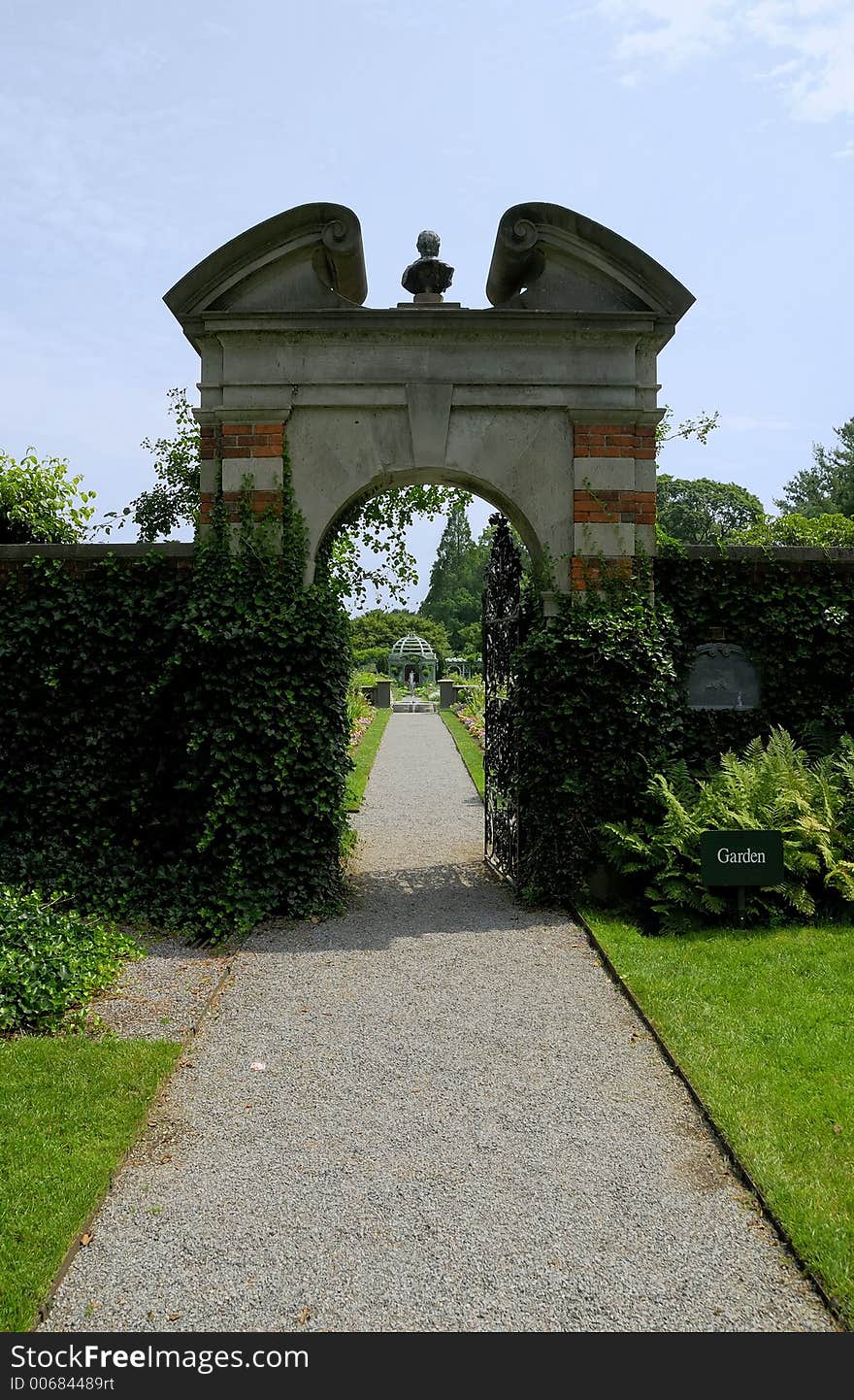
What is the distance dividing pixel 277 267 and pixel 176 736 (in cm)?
385

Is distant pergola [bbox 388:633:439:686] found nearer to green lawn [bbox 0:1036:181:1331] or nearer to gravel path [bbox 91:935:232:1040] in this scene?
gravel path [bbox 91:935:232:1040]

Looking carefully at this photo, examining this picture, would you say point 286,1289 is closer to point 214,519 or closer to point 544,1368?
point 544,1368

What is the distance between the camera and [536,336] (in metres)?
8.01

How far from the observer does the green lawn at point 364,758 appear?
12857 mm

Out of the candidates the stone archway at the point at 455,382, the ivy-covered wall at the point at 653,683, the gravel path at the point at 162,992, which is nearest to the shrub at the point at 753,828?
the ivy-covered wall at the point at 653,683

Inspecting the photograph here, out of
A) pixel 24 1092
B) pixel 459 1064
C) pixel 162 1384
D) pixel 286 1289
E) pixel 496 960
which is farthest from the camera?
pixel 496 960

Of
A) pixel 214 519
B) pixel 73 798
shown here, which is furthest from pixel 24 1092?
pixel 214 519

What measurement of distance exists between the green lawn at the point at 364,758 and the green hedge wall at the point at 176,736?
94 cm

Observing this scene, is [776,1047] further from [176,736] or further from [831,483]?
[831,483]

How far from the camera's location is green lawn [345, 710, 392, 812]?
12857 mm

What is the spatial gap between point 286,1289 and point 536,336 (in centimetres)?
697

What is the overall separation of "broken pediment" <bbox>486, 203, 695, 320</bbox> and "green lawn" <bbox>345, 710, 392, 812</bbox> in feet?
14.6

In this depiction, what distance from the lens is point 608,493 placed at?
8086 millimetres

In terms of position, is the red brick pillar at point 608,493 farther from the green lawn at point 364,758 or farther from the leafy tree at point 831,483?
the leafy tree at point 831,483
